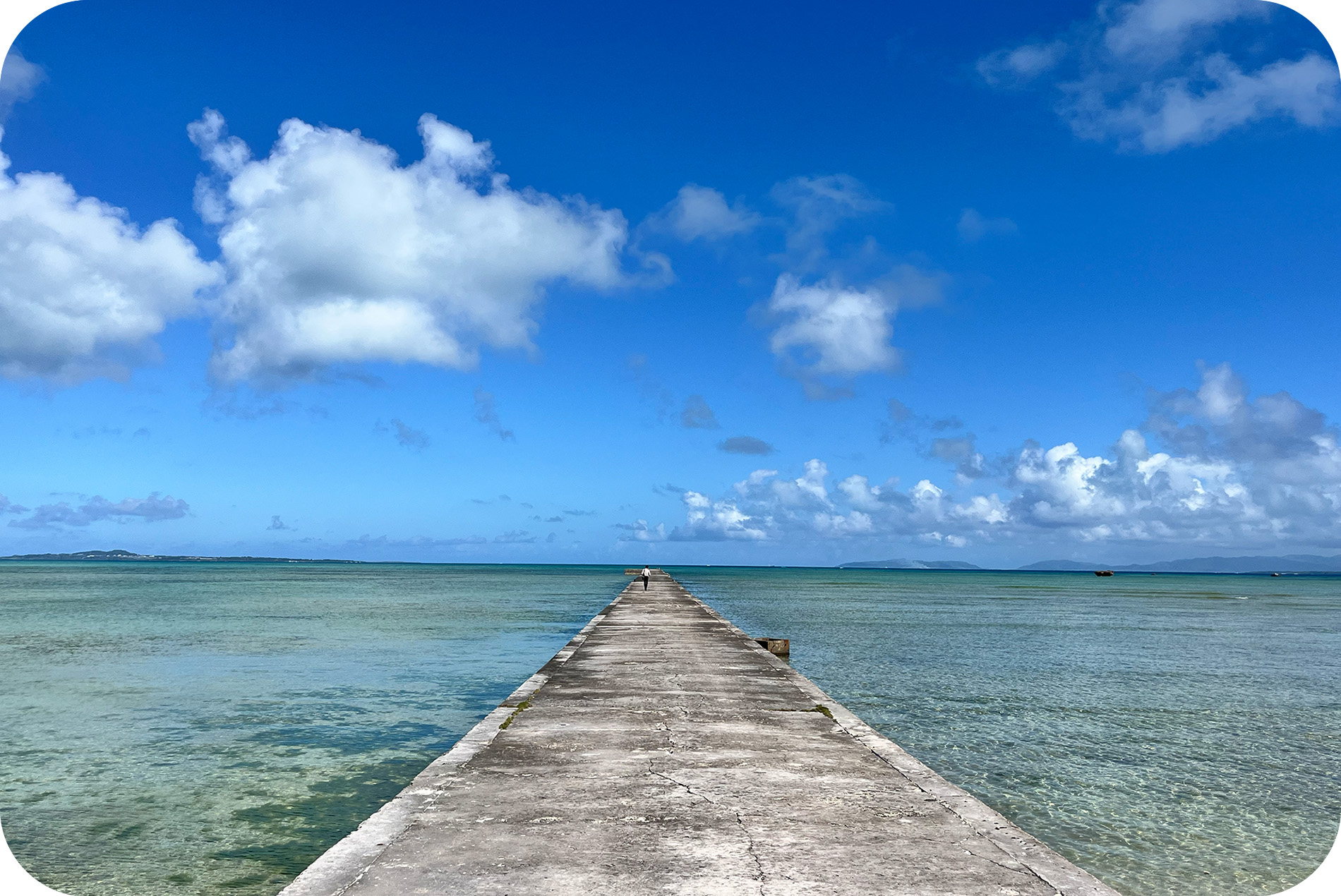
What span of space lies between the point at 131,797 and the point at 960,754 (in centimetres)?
960

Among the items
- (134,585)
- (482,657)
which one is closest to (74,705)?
(482,657)

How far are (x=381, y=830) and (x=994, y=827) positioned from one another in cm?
390

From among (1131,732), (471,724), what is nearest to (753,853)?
(471,724)

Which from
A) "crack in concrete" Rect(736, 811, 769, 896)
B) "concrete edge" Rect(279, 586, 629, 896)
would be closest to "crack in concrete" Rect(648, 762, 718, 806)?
"crack in concrete" Rect(736, 811, 769, 896)

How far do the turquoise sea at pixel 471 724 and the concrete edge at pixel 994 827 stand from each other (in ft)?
5.46

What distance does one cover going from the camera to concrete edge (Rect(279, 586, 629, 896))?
4.35m

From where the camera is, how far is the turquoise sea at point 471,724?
7.40 meters

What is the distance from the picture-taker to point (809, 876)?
4445 millimetres

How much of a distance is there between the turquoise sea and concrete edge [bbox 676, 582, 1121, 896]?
1664 mm

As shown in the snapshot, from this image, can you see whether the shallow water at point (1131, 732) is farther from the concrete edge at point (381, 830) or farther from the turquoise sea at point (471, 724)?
the concrete edge at point (381, 830)

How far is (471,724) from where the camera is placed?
12.9 metres

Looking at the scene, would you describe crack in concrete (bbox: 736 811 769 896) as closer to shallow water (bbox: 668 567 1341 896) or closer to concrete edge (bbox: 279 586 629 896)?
concrete edge (bbox: 279 586 629 896)

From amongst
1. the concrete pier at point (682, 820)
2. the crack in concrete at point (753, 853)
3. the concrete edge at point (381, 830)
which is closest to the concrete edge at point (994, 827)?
the concrete pier at point (682, 820)

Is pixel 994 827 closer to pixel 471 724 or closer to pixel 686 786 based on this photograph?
pixel 686 786
